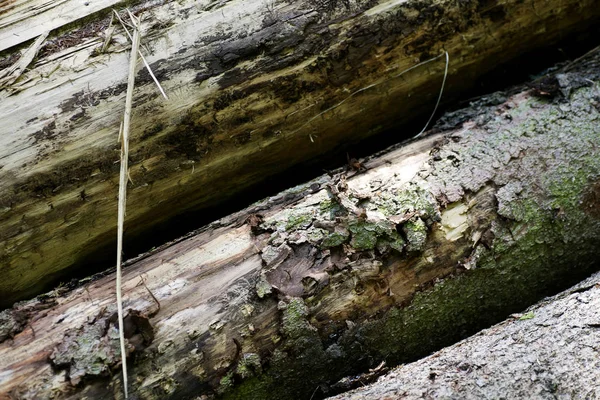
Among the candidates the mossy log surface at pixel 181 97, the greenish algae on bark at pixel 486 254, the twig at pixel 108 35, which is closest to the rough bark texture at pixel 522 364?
the greenish algae on bark at pixel 486 254

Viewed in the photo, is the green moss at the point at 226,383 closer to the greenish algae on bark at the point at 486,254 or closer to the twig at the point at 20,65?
the greenish algae on bark at the point at 486,254

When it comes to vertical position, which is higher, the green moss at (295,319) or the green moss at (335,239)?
the green moss at (335,239)

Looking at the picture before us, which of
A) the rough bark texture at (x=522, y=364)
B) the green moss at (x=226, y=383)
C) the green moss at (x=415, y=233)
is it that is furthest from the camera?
the green moss at (x=415, y=233)

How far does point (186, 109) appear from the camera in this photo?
1.74 metres

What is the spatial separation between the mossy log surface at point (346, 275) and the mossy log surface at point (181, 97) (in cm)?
22

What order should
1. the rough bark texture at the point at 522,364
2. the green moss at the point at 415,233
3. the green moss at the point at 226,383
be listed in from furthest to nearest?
the green moss at the point at 415,233 → the green moss at the point at 226,383 → the rough bark texture at the point at 522,364

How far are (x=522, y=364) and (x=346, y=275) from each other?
1.64 feet

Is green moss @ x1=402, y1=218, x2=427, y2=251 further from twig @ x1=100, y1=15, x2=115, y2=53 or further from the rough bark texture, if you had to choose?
twig @ x1=100, y1=15, x2=115, y2=53

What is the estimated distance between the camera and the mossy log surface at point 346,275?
146 cm

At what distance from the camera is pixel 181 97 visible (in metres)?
1.73

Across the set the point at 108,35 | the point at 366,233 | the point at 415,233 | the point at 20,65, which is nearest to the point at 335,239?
the point at 366,233

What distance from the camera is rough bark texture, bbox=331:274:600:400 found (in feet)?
4.49

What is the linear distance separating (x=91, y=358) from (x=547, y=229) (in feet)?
4.43

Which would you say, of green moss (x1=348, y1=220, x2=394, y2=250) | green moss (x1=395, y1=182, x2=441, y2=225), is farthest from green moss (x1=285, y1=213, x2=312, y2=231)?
green moss (x1=395, y1=182, x2=441, y2=225)
